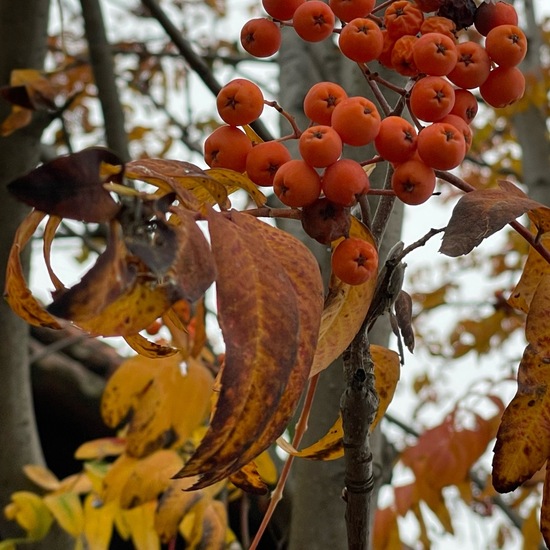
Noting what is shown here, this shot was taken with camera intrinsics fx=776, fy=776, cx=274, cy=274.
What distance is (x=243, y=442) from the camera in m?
0.32

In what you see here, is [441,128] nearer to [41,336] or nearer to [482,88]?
[482,88]

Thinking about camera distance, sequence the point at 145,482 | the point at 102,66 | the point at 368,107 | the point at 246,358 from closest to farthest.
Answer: the point at 246,358 → the point at 368,107 → the point at 145,482 → the point at 102,66

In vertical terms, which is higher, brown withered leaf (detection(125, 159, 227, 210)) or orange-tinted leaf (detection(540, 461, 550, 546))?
brown withered leaf (detection(125, 159, 227, 210))

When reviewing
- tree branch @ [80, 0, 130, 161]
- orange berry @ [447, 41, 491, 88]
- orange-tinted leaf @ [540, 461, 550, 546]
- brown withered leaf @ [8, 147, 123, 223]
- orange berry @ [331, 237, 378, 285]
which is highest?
tree branch @ [80, 0, 130, 161]

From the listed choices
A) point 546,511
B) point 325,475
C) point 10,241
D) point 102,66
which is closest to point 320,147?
point 546,511

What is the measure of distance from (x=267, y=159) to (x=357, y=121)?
0.06 metres

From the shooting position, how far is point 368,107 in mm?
419

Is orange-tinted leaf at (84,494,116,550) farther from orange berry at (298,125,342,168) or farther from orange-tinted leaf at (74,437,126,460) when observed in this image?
orange berry at (298,125,342,168)

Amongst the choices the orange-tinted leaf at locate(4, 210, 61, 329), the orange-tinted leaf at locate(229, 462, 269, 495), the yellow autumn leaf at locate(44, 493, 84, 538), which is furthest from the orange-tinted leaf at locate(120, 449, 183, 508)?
the orange-tinted leaf at locate(4, 210, 61, 329)

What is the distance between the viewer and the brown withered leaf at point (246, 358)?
31cm

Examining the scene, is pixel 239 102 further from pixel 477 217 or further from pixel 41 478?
pixel 41 478

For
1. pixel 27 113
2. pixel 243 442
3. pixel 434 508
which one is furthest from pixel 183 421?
pixel 243 442

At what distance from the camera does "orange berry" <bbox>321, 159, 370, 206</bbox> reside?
0.40 metres

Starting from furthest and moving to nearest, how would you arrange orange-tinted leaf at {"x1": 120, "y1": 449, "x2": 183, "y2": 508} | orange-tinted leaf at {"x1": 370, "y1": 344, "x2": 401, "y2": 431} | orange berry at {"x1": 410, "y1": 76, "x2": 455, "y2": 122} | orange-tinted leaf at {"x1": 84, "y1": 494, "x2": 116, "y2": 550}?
1. orange-tinted leaf at {"x1": 84, "y1": 494, "x2": 116, "y2": 550}
2. orange-tinted leaf at {"x1": 120, "y1": 449, "x2": 183, "y2": 508}
3. orange-tinted leaf at {"x1": 370, "y1": 344, "x2": 401, "y2": 431}
4. orange berry at {"x1": 410, "y1": 76, "x2": 455, "y2": 122}
